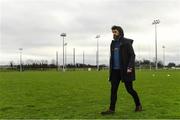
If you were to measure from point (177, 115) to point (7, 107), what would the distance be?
17.8ft

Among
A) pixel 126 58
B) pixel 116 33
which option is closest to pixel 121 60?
pixel 126 58

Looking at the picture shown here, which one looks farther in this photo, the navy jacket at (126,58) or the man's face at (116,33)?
the man's face at (116,33)

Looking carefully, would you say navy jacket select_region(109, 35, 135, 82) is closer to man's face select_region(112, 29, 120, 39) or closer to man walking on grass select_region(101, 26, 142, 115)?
man walking on grass select_region(101, 26, 142, 115)

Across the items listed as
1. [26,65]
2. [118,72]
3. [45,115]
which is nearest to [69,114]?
[45,115]

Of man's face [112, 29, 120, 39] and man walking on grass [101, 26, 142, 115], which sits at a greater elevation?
man's face [112, 29, 120, 39]

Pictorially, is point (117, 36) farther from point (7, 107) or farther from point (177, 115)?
point (7, 107)

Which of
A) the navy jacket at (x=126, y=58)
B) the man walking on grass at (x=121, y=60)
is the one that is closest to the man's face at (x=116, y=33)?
the man walking on grass at (x=121, y=60)

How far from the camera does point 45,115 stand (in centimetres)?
1177

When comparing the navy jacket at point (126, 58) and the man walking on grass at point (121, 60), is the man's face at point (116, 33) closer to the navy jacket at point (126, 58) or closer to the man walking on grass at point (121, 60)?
the man walking on grass at point (121, 60)

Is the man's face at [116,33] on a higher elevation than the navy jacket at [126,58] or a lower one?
higher

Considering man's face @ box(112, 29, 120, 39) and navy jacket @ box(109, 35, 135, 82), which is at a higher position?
man's face @ box(112, 29, 120, 39)

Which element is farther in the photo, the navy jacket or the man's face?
the man's face

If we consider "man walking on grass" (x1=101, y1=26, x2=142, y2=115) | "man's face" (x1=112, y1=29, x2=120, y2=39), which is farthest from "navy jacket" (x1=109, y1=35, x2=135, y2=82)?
"man's face" (x1=112, y1=29, x2=120, y2=39)

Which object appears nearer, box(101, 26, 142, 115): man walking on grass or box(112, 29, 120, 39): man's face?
box(101, 26, 142, 115): man walking on grass
